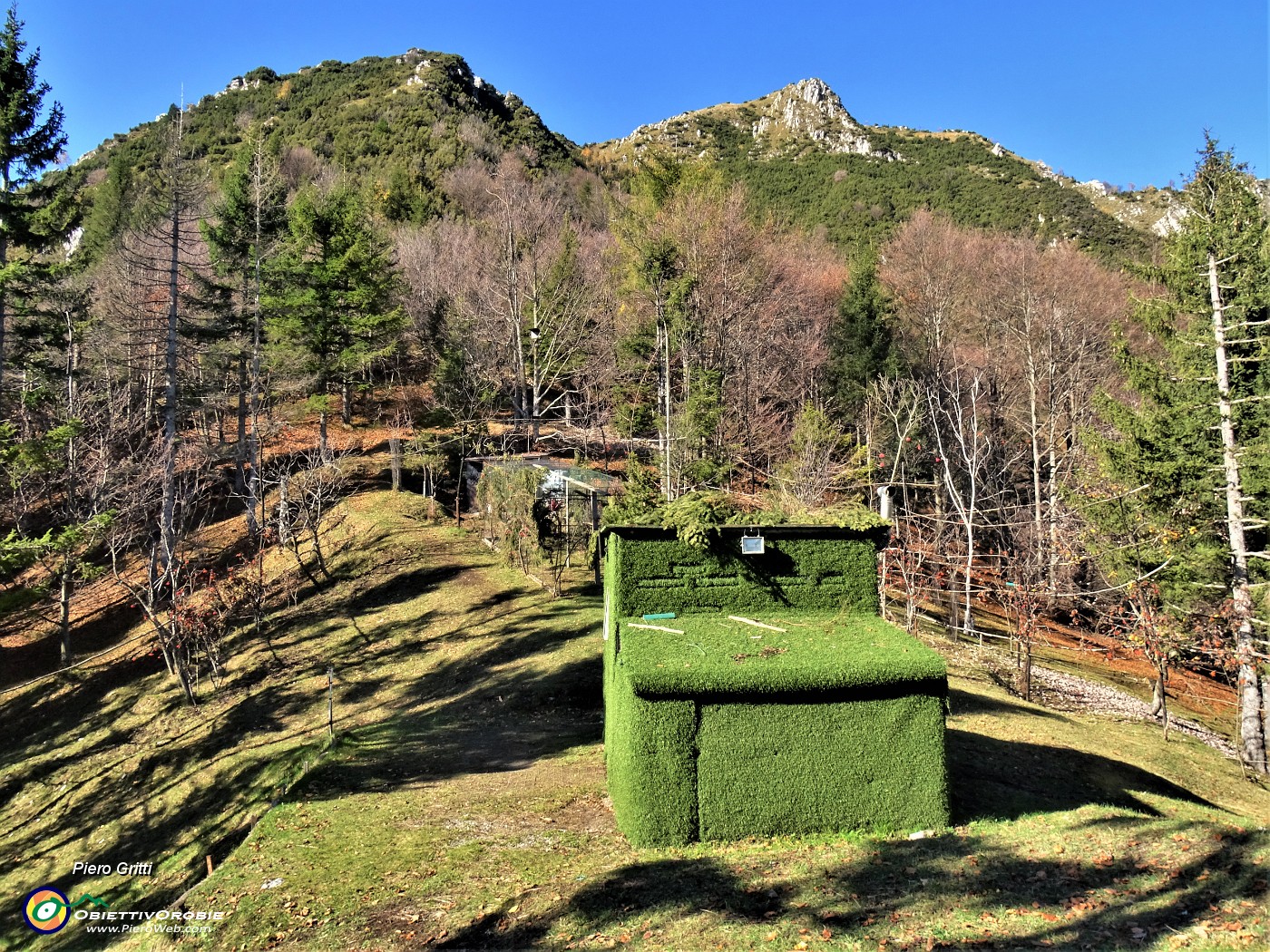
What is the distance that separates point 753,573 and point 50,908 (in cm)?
1020

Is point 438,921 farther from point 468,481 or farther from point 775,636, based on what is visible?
point 468,481

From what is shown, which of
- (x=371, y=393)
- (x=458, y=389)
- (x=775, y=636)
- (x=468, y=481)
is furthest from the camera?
(x=371, y=393)

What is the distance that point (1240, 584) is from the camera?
44.5 feet

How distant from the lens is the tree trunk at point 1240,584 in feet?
44.2

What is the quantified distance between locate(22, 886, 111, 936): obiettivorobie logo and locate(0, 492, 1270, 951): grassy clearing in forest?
21cm

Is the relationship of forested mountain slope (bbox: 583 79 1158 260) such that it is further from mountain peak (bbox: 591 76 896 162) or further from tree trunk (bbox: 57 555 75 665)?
tree trunk (bbox: 57 555 75 665)

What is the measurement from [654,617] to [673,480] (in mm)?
14285

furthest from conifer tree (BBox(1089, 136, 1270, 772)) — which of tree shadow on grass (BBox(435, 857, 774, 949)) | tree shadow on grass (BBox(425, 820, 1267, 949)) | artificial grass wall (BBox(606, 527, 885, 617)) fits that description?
tree shadow on grass (BBox(435, 857, 774, 949))

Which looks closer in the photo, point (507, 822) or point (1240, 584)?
point (507, 822)

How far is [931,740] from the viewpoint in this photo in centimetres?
754

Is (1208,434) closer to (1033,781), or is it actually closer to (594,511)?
(1033,781)

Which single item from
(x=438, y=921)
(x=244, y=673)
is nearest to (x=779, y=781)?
(x=438, y=921)

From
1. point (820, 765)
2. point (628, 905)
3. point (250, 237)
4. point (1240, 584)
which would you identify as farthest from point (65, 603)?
point (1240, 584)

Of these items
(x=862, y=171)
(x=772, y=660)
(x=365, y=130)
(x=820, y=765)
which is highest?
(x=365, y=130)
